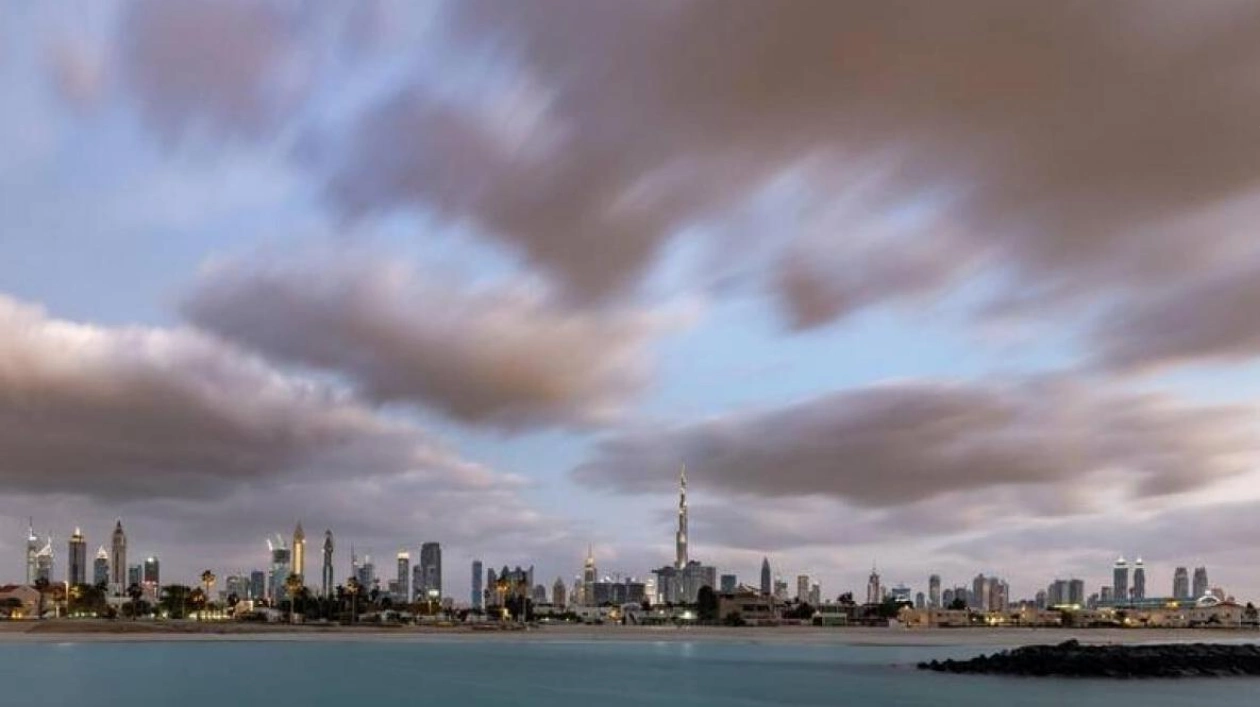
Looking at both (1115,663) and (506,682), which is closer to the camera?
(506,682)

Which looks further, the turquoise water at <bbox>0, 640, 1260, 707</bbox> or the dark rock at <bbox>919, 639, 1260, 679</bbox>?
the dark rock at <bbox>919, 639, 1260, 679</bbox>

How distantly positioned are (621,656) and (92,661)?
49076mm

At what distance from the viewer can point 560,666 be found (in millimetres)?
94250

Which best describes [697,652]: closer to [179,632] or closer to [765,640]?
[765,640]

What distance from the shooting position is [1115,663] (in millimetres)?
86312

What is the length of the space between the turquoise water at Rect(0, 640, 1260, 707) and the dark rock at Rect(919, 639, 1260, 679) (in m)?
4.46

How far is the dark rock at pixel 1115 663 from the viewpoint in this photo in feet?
280

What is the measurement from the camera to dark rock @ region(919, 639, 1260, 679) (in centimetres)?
8538

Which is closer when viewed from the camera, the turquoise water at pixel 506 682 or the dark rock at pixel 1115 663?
the turquoise water at pixel 506 682

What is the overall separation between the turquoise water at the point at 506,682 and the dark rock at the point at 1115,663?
4463mm

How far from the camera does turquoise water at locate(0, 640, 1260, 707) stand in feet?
202

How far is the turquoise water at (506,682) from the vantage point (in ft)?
202

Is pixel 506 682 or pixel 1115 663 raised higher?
pixel 506 682

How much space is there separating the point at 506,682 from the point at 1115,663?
47.3 metres
